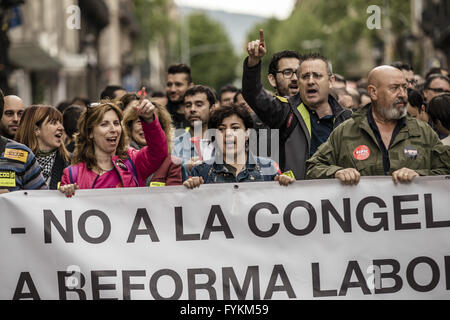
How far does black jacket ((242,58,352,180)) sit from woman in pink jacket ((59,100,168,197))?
714mm

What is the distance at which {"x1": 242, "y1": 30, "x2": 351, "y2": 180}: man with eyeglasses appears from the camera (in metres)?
6.40

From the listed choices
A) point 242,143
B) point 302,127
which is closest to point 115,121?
point 242,143

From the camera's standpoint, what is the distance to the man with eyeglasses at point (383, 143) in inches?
227

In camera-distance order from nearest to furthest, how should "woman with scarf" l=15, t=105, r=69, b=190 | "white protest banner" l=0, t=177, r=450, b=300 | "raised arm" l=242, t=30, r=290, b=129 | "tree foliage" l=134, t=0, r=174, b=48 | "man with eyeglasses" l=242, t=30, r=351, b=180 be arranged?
"white protest banner" l=0, t=177, r=450, b=300 → "raised arm" l=242, t=30, r=290, b=129 → "man with eyeglasses" l=242, t=30, r=351, b=180 → "woman with scarf" l=15, t=105, r=69, b=190 → "tree foliage" l=134, t=0, r=174, b=48

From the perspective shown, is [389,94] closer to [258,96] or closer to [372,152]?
[372,152]

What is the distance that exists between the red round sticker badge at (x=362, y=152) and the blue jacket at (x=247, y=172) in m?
0.58

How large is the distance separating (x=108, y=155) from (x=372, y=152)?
71.0 inches

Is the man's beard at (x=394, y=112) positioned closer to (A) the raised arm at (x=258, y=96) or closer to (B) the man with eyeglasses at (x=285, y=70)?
(A) the raised arm at (x=258, y=96)

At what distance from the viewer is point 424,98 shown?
9500mm

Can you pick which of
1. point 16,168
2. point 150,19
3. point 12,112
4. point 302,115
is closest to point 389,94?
point 302,115

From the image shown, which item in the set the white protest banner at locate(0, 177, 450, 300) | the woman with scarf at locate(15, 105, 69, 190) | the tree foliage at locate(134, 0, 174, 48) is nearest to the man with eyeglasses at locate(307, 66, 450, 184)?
the white protest banner at locate(0, 177, 450, 300)

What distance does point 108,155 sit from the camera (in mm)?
6258

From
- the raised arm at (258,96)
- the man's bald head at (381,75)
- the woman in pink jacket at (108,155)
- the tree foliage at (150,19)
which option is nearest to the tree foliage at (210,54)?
the tree foliage at (150,19)

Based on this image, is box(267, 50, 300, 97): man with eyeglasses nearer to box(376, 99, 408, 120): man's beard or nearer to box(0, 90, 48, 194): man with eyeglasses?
box(376, 99, 408, 120): man's beard
